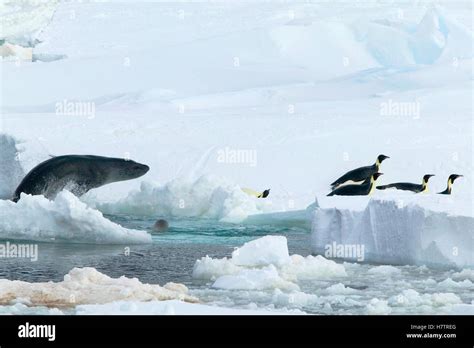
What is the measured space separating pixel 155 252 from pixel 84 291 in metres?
3.39

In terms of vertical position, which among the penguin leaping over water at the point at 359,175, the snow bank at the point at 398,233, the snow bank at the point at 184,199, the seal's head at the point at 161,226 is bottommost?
the snow bank at the point at 398,233

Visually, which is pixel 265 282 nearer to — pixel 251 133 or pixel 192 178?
pixel 192 178

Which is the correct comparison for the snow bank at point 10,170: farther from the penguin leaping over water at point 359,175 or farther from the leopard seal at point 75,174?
the penguin leaping over water at point 359,175

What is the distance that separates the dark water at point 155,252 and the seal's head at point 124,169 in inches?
50.5

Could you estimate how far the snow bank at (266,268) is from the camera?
42.6ft

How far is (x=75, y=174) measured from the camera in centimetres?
1920

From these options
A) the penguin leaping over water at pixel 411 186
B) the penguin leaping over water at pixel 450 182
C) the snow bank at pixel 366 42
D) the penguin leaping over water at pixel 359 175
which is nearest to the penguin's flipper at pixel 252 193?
the penguin leaping over water at pixel 359 175

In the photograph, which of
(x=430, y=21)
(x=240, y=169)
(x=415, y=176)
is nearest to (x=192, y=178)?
(x=240, y=169)

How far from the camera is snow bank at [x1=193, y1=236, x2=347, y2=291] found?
42.6ft

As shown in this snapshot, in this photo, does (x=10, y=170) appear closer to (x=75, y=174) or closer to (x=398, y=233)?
(x=75, y=174)

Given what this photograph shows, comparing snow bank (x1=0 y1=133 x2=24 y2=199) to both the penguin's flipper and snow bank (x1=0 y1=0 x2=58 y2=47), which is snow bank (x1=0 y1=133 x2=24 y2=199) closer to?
the penguin's flipper

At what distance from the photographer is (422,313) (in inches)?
468

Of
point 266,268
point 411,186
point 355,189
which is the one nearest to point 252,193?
point 355,189

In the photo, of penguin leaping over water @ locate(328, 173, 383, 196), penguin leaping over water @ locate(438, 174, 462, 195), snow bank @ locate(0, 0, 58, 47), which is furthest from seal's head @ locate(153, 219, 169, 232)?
snow bank @ locate(0, 0, 58, 47)
